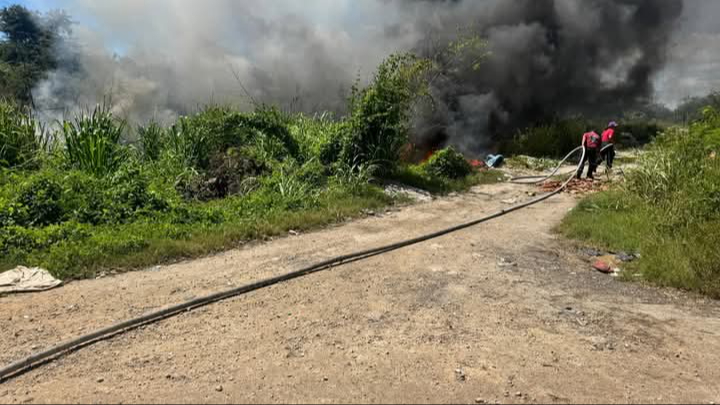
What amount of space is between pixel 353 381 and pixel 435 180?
7240mm

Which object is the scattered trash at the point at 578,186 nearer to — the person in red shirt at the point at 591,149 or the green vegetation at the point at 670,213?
the person in red shirt at the point at 591,149

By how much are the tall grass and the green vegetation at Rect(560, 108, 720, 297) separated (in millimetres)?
6709

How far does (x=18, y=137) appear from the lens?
25.2ft

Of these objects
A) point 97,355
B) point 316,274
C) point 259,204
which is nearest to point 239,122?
point 259,204

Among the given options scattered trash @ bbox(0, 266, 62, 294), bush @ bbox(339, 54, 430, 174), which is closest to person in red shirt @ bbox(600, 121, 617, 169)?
bush @ bbox(339, 54, 430, 174)

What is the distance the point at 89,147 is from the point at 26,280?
3.72m

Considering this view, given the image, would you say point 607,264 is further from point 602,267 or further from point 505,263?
point 505,263

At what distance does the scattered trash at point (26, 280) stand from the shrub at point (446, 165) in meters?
7.32

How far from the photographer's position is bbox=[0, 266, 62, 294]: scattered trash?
4.20 m

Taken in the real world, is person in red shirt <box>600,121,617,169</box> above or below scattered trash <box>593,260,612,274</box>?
above

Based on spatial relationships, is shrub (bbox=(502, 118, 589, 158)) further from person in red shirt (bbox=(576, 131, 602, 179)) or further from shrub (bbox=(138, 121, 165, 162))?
shrub (bbox=(138, 121, 165, 162))

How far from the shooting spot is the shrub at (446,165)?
34.0ft

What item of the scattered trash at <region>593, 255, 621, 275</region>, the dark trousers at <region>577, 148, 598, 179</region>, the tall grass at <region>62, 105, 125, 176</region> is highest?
the tall grass at <region>62, 105, 125, 176</region>

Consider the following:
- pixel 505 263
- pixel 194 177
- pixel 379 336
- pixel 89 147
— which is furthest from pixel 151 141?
pixel 379 336
